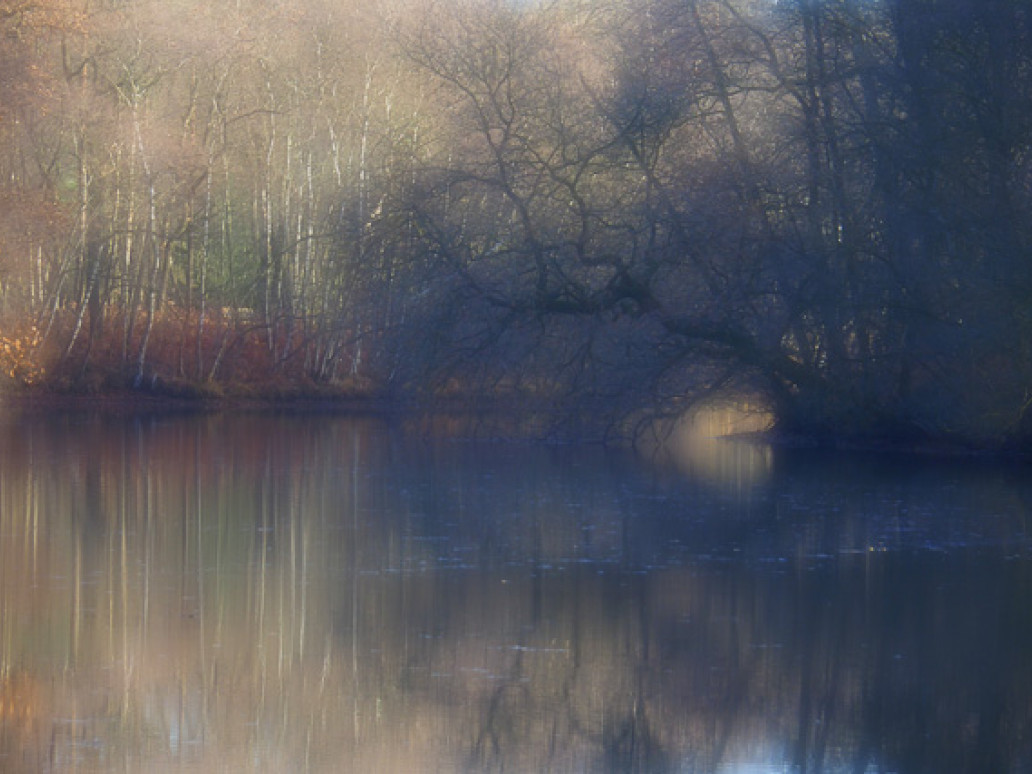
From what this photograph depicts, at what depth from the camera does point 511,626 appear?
7.86 metres

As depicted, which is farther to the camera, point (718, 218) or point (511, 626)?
point (718, 218)

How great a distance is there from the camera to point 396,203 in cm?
1953

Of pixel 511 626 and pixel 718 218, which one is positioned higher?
pixel 718 218

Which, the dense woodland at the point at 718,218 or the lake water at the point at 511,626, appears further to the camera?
the dense woodland at the point at 718,218

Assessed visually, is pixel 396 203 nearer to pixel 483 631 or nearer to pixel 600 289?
pixel 600 289

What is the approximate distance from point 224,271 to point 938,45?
21914 mm

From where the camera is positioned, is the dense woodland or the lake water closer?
the lake water

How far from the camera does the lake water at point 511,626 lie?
18.9ft

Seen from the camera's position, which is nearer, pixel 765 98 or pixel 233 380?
pixel 765 98

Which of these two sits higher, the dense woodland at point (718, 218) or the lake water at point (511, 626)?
the dense woodland at point (718, 218)

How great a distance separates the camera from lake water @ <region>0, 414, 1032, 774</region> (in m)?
5.77

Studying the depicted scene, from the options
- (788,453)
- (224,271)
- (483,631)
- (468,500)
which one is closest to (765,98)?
(788,453)

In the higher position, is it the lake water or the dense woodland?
the dense woodland

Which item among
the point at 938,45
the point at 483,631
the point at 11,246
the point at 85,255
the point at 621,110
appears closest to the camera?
the point at 483,631
